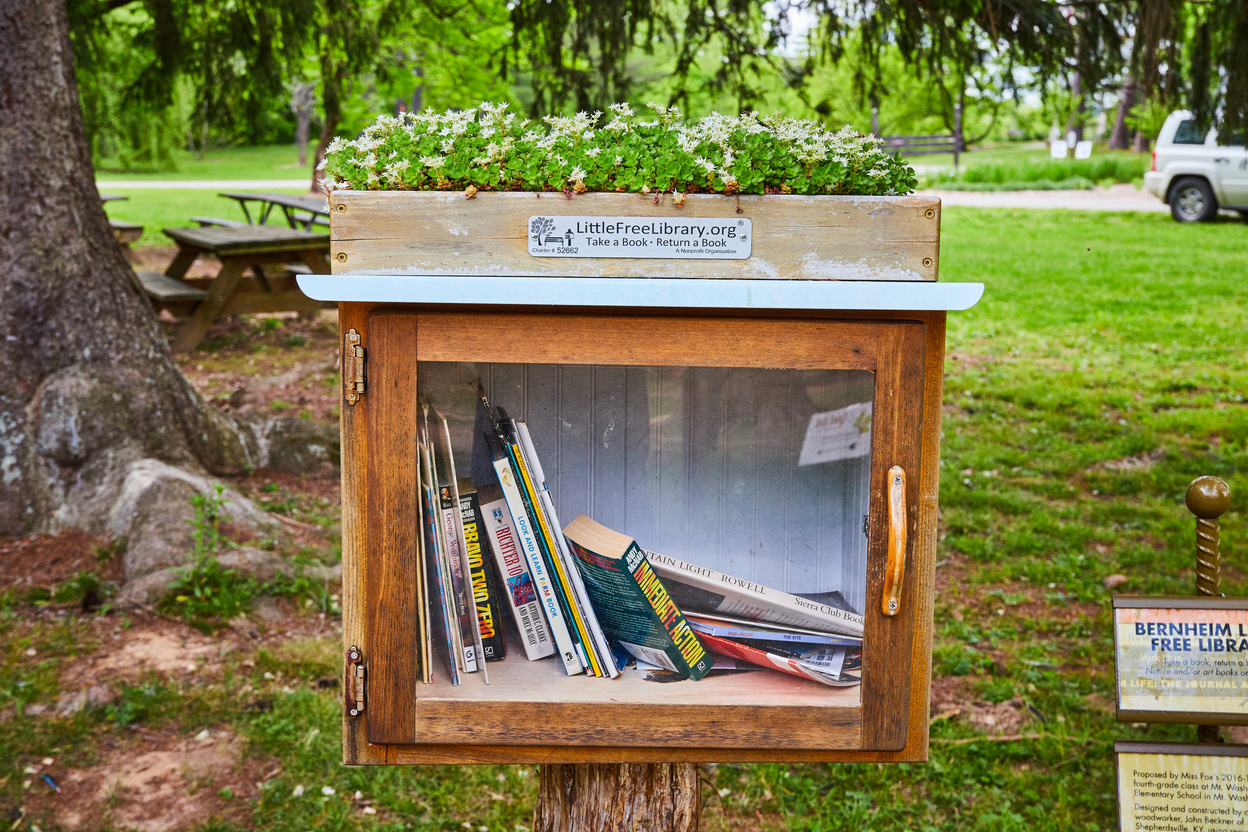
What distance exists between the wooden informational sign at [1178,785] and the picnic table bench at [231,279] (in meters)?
5.85

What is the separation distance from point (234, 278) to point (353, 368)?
566cm

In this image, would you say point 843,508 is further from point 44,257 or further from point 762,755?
point 44,257

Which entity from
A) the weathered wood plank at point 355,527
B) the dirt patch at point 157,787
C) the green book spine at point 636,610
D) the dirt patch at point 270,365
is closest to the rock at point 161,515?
the dirt patch at point 157,787

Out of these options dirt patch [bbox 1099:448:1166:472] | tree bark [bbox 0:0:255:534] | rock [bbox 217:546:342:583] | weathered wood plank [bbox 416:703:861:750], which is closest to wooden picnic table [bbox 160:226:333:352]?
tree bark [bbox 0:0:255:534]

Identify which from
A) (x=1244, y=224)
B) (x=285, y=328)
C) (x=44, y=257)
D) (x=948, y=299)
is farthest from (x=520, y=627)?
(x=1244, y=224)

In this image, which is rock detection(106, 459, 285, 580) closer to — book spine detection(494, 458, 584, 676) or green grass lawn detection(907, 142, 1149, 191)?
book spine detection(494, 458, 584, 676)

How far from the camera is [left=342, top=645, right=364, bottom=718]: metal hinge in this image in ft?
4.16

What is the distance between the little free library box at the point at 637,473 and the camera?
3.76 ft

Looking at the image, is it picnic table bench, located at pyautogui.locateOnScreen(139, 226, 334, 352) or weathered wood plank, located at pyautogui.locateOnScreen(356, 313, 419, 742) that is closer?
weathered wood plank, located at pyautogui.locateOnScreen(356, 313, 419, 742)

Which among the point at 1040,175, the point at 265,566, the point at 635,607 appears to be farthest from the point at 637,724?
the point at 1040,175

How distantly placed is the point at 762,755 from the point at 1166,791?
1.96 feet

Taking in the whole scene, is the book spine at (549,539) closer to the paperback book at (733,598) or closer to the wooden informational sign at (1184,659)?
the paperback book at (733,598)

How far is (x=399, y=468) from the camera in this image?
1.22 meters

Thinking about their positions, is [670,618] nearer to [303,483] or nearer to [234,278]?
[303,483]
